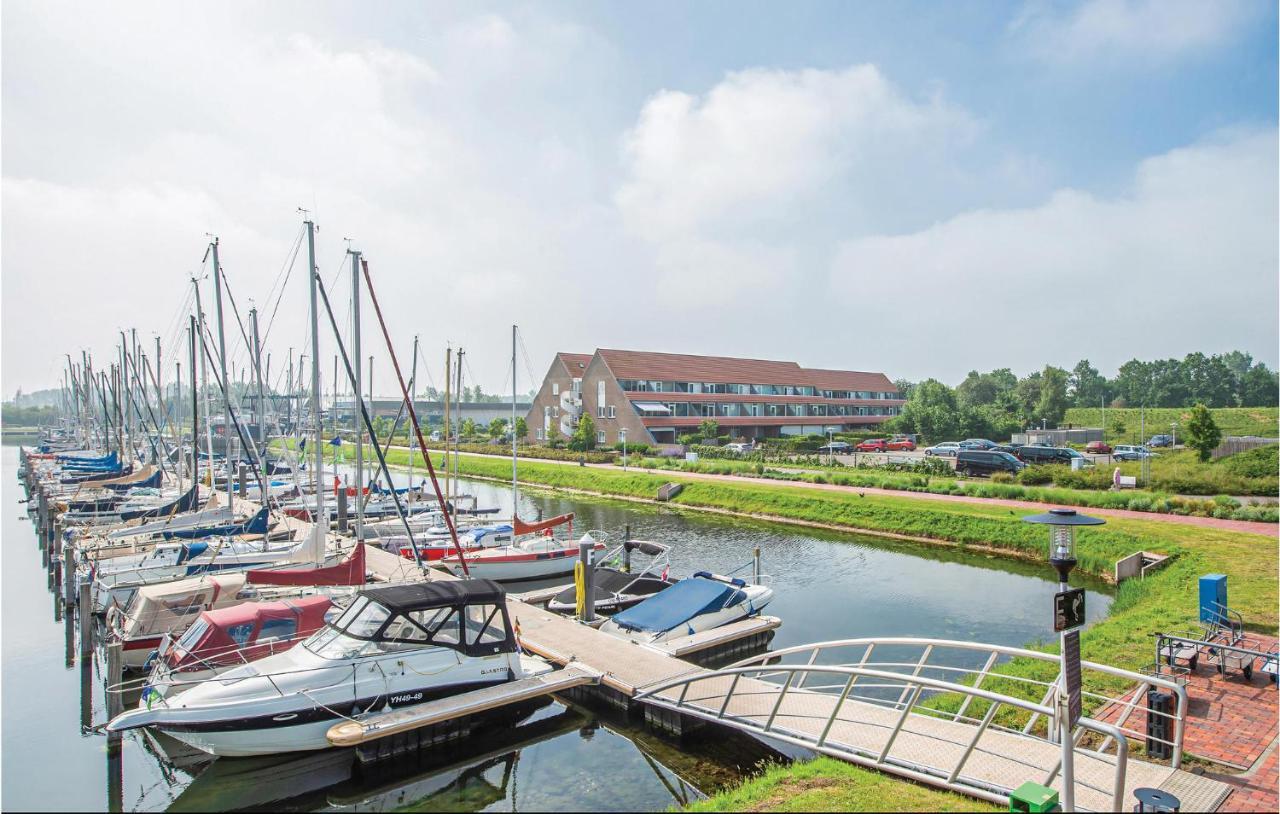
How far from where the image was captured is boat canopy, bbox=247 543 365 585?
1773 cm

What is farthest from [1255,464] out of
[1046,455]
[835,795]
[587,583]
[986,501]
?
[835,795]

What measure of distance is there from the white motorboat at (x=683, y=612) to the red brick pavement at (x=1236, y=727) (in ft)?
26.8

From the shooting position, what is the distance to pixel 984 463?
43.6m

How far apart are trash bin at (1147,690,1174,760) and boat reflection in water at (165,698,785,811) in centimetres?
518

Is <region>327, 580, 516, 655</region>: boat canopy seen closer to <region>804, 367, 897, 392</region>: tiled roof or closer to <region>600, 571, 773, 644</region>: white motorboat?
<region>600, 571, 773, 644</region>: white motorboat

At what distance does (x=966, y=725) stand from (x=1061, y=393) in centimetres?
9623

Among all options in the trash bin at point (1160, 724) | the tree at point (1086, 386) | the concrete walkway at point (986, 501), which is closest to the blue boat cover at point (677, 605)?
the trash bin at point (1160, 724)

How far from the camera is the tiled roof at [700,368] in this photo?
6681cm

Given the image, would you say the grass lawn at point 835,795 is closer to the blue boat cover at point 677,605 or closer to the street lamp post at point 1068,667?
the street lamp post at point 1068,667

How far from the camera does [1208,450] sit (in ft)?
141

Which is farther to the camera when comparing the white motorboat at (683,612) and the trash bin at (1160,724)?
the white motorboat at (683,612)

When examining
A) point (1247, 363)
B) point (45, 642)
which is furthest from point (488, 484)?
point (1247, 363)

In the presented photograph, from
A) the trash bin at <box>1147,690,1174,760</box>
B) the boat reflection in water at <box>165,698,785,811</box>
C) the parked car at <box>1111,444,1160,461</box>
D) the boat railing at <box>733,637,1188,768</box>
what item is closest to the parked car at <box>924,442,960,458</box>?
the parked car at <box>1111,444,1160,461</box>

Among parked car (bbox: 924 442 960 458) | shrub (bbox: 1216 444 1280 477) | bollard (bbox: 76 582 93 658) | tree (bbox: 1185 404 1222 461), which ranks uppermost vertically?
tree (bbox: 1185 404 1222 461)
